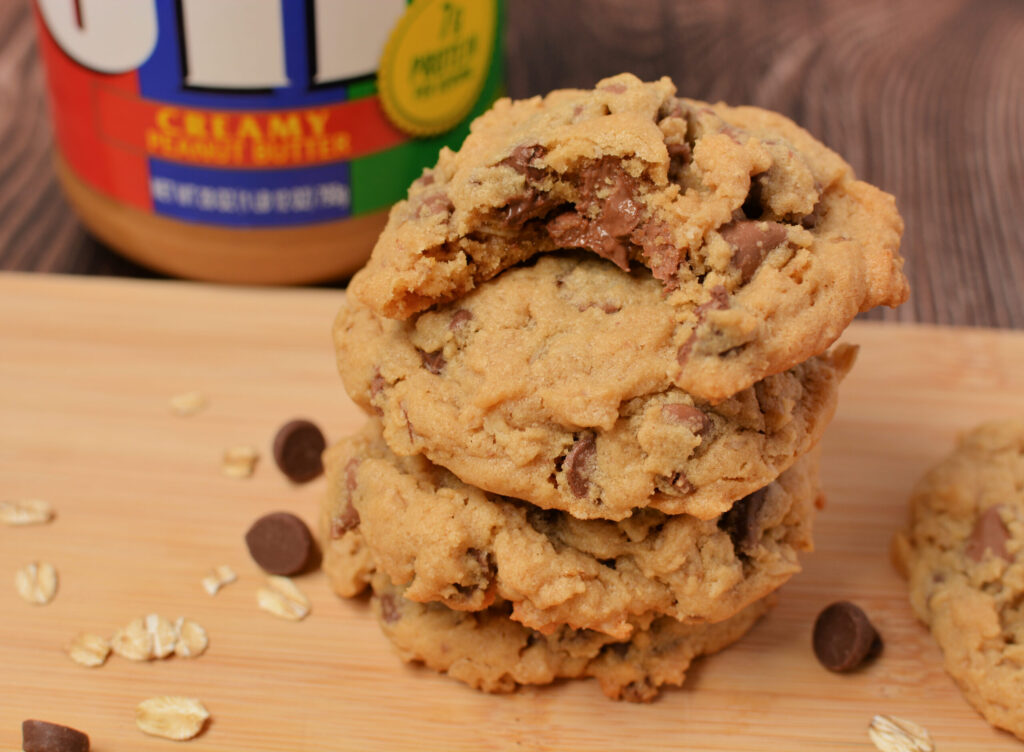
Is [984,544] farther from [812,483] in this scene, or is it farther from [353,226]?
[353,226]

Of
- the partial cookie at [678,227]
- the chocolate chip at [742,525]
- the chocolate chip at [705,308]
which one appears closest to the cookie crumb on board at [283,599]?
the partial cookie at [678,227]

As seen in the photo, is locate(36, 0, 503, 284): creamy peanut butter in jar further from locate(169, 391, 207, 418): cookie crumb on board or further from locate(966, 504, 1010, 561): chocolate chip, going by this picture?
locate(966, 504, 1010, 561): chocolate chip

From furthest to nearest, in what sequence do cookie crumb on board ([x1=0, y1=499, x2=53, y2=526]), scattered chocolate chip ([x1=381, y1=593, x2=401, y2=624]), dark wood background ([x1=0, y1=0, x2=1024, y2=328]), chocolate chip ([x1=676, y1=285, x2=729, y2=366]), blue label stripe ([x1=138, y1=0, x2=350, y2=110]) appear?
dark wood background ([x1=0, y1=0, x2=1024, y2=328]) → blue label stripe ([x1=138, y1=0, x2=350, y2=110]) → cookie crumb on board ([x1=0, y1=499, x2=53, y2=526]) → scattered chocolate chip ([x1=381, y1=593, x2=401, y2=624]) → chocolate chip ([x1=676, y1=285, x2=729, y2=366])

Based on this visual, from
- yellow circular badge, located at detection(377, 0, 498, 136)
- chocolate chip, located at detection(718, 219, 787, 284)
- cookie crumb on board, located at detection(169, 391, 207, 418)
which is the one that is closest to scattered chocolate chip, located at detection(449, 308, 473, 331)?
chocolate chip, located at detection(718, 219, 787, 284)

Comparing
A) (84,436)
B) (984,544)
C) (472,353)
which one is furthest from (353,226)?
(984,544)

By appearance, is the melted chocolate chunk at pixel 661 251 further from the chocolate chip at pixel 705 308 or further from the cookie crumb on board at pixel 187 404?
the cookie crumb on board at pixel 187 404

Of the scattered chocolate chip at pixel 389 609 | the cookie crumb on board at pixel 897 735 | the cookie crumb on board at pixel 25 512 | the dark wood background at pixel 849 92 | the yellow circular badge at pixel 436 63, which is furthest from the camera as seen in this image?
the dark wood background at pixel 849 92
